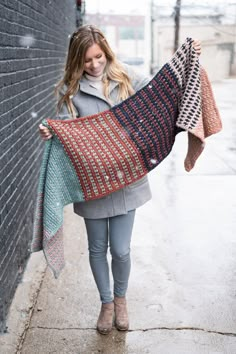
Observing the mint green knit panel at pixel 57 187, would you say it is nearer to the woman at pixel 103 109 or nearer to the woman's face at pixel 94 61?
the woman at pixel 103 109

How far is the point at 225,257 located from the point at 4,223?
6.39 ft

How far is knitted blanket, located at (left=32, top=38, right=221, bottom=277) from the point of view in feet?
9.00

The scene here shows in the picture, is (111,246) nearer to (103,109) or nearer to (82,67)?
(103,109)

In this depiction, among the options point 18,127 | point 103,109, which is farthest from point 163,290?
point 18,127

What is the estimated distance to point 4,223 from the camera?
3.19 m

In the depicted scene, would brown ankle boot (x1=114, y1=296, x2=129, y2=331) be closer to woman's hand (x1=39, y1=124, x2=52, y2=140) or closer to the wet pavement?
the wet pavement

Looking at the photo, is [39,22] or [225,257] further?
[39,22]

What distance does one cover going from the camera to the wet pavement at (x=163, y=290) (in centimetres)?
304

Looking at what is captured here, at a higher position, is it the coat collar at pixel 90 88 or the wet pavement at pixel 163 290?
the coat collar at pixel 90 88

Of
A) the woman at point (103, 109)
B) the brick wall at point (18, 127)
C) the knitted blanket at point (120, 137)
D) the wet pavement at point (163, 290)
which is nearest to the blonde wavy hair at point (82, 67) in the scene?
the woman at point (103, 109)

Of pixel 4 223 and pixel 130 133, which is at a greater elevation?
pixel 130 133

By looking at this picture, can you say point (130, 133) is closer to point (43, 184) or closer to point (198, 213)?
point (43, 184)

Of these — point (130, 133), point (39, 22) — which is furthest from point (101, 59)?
point (39, 22)

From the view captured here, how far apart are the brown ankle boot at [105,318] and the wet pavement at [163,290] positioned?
0.15 feet
